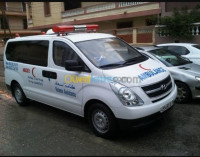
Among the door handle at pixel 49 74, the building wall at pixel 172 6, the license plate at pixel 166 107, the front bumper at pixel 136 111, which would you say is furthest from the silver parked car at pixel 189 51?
the building wall at pixel 172 6

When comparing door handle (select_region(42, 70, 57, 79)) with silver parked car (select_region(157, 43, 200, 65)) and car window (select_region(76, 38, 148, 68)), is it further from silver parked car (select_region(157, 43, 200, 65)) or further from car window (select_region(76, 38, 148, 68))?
silver parked car (select_region(157, 43, 200, 65))

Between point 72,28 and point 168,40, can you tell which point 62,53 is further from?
point 168,40

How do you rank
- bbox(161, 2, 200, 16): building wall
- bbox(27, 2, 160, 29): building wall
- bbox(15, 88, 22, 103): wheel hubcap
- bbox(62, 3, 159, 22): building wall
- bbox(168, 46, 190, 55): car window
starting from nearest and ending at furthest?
1. bbox(15, 88, 22, 103): wheel hubcap
2. bbox(168, 46, 190, 55): car window
3. bbox(161, 2, 200, 16): building wall
4. bbox(62, 3, 159, 22): building wall
5. bbox(27, 2, 160, 29): building wall

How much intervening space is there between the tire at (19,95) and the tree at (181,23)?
9107 millimetres

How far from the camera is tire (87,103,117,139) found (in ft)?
12.8

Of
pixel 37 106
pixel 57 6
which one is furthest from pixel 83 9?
pixel 37 106

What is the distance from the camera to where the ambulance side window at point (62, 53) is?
453 centimetres

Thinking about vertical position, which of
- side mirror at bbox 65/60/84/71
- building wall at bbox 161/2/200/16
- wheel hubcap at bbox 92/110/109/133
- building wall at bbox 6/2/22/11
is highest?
building wall at bbox 6/2/22/11

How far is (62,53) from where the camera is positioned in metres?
4.73

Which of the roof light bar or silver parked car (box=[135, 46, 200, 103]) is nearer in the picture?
the roof light bar

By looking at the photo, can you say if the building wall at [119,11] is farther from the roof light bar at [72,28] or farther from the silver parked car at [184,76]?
the roof light bar at [72,28]

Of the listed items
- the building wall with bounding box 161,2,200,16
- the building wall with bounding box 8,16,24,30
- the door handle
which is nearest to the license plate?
the door handle

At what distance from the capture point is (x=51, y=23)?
25.5 m

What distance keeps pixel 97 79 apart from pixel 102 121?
0.74 metres
